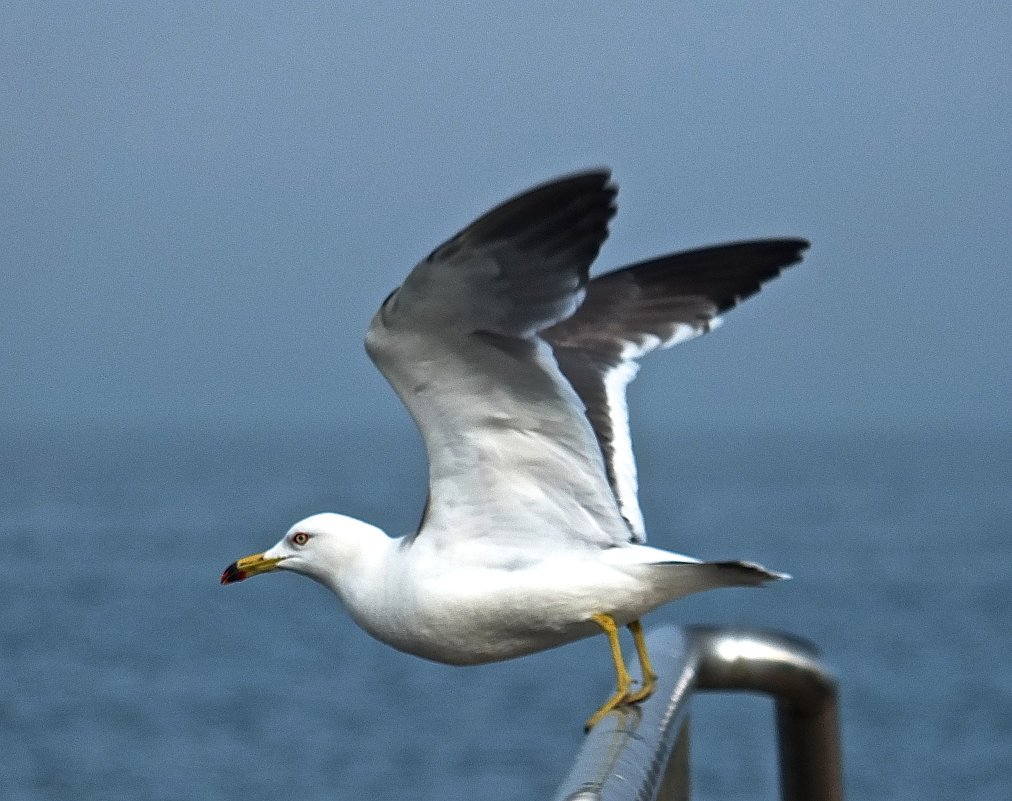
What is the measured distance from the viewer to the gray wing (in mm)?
3828

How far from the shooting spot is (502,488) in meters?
3.20

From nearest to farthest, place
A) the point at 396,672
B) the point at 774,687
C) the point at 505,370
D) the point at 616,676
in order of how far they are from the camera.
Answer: the point at 774,687
the point at 616,676
the point at 505,370
the point at 396,672

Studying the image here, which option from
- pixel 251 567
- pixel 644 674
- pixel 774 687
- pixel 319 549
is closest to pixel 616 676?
pixel 644 674

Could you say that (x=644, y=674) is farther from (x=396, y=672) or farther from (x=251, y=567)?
(x=396, y=672)

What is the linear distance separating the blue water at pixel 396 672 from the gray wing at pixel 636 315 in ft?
0.50

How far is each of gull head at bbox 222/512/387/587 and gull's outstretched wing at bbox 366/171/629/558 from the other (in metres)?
0.18

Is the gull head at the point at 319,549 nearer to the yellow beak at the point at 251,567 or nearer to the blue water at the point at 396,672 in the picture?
the yellow beak at the point at 251,567

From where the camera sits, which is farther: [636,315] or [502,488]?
[636,315]

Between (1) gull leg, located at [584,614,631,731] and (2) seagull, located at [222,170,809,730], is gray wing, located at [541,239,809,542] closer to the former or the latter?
(2) seagull, located at [222,170,809,730]

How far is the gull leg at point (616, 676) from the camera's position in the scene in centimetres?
251

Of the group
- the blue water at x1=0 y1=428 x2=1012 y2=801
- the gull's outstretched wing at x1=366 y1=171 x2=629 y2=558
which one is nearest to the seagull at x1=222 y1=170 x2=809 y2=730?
the gull's outstretched wing at x1=366 y1=171 x2=629 y2=558

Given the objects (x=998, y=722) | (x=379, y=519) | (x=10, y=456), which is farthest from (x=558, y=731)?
(x=10, y=456)

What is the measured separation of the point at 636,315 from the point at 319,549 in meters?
1.11

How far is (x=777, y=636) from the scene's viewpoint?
108 inches
